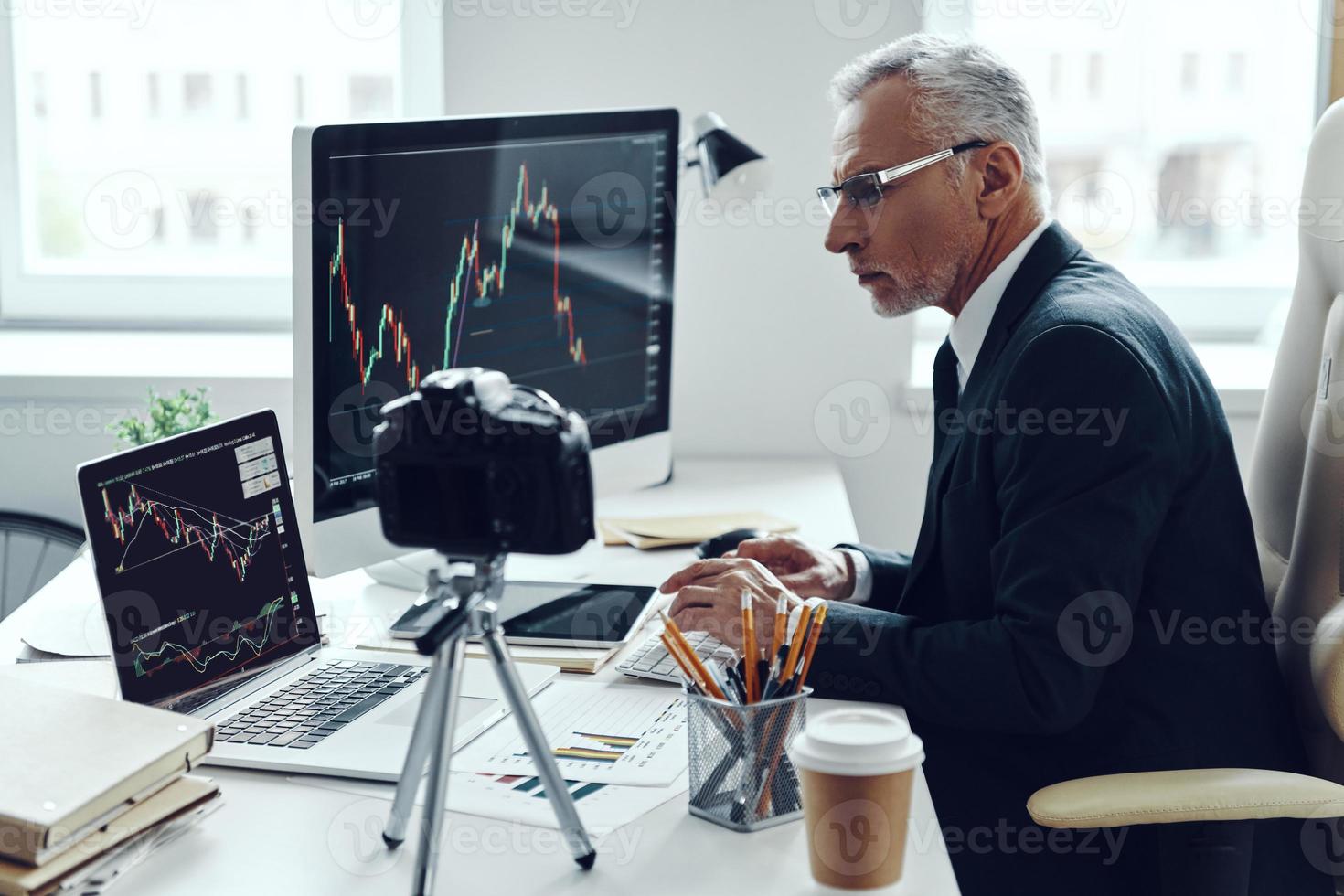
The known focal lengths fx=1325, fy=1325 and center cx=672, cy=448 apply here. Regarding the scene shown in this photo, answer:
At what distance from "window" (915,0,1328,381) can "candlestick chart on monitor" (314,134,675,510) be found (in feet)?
2.85

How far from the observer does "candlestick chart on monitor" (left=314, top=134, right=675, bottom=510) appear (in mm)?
1321

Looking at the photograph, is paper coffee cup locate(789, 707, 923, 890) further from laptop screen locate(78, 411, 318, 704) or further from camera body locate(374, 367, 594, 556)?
laptop screen locate(78, 411, 318, 704)

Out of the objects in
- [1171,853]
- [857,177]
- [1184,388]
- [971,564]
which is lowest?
[1171,853]

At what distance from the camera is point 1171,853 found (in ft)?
3.42

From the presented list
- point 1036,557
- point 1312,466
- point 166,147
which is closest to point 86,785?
point 1036,557

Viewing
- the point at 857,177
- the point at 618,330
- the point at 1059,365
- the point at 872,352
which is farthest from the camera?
the point at 872,352

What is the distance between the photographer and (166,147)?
2529 millimetres

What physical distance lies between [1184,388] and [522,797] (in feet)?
2.31

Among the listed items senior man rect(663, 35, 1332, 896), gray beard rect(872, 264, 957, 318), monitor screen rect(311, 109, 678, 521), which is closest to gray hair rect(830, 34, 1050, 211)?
senior man rect(663, 35, 1332, 896)

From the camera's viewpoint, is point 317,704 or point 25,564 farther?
point 25,564

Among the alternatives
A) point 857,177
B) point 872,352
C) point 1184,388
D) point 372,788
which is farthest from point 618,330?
point 372,788

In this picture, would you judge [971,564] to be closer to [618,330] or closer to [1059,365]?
[1059,365]

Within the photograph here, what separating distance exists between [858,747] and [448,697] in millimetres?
253

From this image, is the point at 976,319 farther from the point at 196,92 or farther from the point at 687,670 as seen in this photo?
the point at 196,92
